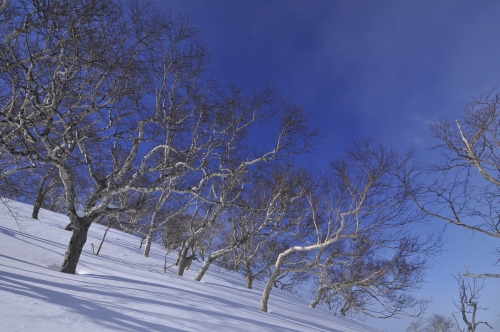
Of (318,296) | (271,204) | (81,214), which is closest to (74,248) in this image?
(81,214)

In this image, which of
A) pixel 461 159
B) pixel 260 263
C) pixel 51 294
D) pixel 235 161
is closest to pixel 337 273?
pixel 260 263

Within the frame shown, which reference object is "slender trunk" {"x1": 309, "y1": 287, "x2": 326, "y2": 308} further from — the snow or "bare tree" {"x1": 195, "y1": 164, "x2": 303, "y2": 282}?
the snow

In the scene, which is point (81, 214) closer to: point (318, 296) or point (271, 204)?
point (271, 204)

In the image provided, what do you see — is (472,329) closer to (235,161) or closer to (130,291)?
(235,161)

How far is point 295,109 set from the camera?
10.1 m

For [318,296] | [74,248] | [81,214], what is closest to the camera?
[74,248]

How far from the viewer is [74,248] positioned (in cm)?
702

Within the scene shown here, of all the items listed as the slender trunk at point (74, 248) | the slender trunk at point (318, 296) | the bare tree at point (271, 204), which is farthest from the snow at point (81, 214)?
the slender trunk at point (318, 296)

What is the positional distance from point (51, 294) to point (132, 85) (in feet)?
14.5

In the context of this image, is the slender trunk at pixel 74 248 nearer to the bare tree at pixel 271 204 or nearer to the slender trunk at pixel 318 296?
the bare tree at pixel 271 204

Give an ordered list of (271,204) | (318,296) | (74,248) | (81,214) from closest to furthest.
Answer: (74,248) < (81,214) < (271,204) < (318,296)

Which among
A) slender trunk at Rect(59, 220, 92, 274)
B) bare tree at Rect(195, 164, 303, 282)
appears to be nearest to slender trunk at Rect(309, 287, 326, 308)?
bare tree at Rect(195, 164, 303, 282)

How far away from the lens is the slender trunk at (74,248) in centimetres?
684

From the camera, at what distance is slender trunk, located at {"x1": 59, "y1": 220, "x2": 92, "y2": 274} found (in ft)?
22.5
